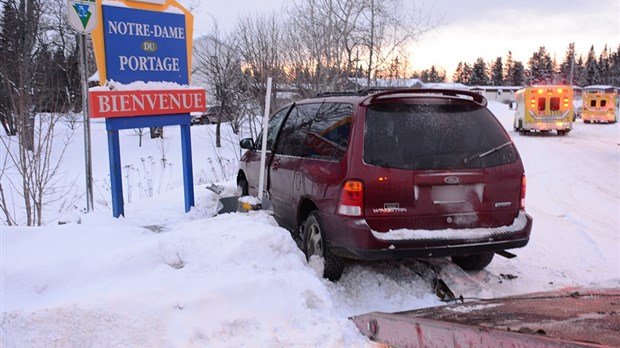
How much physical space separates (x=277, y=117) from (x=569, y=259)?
400cm

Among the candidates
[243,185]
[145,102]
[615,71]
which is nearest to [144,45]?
[145,102]

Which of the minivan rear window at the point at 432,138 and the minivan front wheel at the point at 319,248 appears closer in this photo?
the minivan rear window at the point at 432,138

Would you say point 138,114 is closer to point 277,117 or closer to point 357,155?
point 277,117

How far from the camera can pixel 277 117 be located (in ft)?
22.6

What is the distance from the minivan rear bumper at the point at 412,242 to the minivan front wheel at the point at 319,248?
0.43ft

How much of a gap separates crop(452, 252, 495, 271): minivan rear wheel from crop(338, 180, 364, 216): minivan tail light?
1740 mm

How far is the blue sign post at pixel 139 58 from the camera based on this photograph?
6621mm

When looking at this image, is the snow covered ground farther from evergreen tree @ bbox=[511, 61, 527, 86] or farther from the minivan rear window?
evergreen tree @ bbox=[511, 61, 527, 86]

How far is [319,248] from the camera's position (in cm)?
480

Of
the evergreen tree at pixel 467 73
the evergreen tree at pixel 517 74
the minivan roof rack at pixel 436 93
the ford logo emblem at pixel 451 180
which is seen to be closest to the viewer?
the ford logo emblem at pixel 451 180

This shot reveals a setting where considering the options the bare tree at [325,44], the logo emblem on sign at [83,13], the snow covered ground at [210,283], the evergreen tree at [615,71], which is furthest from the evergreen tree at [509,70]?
the logo emblem on sign at [83,13]

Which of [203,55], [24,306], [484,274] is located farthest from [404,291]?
[203,55]

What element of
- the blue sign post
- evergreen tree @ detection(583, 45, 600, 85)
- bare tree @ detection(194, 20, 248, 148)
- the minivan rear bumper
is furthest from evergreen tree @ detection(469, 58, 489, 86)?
the minivan rear bumper

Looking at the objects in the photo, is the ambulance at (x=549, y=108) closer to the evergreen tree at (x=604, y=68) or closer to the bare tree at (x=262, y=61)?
the bare tree at (x=262, y=61)
